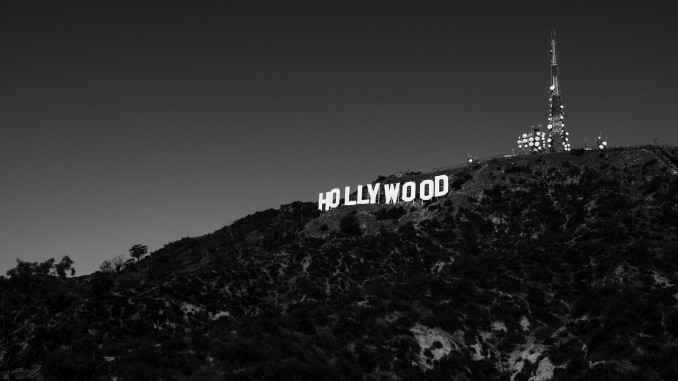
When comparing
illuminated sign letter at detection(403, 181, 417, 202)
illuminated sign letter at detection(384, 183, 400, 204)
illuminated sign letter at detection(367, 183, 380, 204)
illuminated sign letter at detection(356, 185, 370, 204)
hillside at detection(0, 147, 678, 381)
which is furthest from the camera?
illuminated sign letter at detection(356, 185, 370, 204)

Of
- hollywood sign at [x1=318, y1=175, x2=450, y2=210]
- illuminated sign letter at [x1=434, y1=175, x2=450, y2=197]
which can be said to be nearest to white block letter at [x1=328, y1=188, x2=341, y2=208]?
hollywood sign at [x1=318, y1=175, x2=450, y2=210]

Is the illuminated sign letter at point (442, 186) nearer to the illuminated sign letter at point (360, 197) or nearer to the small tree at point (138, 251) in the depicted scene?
the illuminated sign letter at point (360, 197)

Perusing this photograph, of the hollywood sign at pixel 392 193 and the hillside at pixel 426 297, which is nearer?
the hillside at pixel 426 297

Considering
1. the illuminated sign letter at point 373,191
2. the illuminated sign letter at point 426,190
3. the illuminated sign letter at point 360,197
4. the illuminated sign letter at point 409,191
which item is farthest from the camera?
the illuminated sign letter at point 360,197

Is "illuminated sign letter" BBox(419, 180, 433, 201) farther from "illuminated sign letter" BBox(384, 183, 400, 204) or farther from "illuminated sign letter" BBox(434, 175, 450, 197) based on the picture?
"illuminated sign letter" BBox(384, 183, 400, 204)

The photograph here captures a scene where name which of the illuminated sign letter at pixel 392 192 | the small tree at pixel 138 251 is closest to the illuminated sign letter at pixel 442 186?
the illuminated sign letter at pixel 392 192

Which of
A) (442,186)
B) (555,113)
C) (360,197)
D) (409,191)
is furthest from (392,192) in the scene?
(555,113)

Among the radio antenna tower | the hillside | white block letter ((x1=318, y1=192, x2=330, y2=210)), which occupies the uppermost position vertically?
the radio antenna tower
